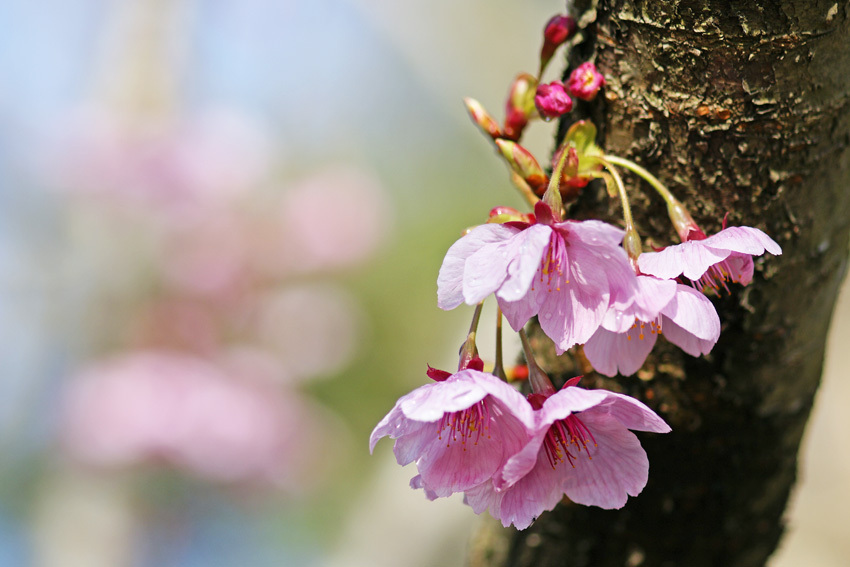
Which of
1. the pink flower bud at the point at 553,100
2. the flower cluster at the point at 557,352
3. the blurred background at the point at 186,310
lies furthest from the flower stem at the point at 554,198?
the blurred background at the point at 186,310

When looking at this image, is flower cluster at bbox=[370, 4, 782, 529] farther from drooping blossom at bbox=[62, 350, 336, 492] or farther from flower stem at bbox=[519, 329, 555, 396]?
drooping blossom at bbox=[62, 350, 336, 492]

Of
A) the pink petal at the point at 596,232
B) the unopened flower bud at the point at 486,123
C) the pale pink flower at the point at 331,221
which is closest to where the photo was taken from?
the pink petal at the point at 596,232

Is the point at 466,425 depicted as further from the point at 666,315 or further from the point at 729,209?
the point at 729,209

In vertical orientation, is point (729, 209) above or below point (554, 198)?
below

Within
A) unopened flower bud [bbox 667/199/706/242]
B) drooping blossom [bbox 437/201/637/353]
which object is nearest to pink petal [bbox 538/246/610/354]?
drooping blossom [bbox 437/201/637/353]

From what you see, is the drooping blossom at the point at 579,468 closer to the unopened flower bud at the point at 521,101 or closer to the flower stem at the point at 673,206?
the flower stem at the point at 673,206

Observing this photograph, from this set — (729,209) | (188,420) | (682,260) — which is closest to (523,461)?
(682,260)
